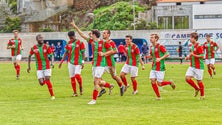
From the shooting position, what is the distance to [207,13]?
83.9 m

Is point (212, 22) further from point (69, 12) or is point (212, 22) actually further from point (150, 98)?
point (150, 98)

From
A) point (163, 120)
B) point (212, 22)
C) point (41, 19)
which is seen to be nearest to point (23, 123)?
point (163, 120)

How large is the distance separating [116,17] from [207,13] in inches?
457

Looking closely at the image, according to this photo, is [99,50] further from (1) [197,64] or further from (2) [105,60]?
(1) [197,64]

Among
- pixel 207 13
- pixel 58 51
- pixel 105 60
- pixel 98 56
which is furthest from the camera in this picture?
pixel 207 13

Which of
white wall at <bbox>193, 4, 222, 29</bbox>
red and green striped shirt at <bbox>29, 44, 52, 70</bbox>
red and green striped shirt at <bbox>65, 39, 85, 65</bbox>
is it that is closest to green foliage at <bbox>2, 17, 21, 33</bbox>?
white wall at <bbox>193, 4, 222, 29</bbox>

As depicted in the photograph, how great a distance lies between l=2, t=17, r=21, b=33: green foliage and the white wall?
2638 cm

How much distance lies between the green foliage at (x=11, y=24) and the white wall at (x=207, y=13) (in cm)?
2638

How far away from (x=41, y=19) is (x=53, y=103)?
262 ft

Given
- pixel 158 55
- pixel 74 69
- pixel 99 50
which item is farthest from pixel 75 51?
pixel 158 55

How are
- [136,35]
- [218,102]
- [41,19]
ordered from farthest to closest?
[41,19] → [136,35] → [218,102]

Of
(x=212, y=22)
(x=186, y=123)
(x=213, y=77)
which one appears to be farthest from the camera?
(x=212, y=22)

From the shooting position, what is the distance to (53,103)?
884 inches

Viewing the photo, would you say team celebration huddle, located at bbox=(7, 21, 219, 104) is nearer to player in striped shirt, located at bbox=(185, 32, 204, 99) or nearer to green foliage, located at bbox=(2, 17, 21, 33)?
player in striped shirt, located at bbox=(185, 32, 204, 99)
